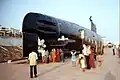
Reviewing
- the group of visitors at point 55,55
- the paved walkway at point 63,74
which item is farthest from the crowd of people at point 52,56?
the paved walkway at point 63,74

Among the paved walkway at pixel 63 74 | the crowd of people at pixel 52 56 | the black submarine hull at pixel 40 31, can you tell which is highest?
the black submarine hull at pixel 40 31

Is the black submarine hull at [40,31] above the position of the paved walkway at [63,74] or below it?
above

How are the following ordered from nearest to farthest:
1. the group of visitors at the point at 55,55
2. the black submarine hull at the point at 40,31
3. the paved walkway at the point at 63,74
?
the paved walkway at the point at 63,74 → the black submarine hull at the point at 40,31 → the group of visitors at the point at 55,55

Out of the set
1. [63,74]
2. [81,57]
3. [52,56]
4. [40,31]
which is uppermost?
[40,31]

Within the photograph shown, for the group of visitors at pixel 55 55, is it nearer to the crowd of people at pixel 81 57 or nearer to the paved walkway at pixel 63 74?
the crowd of people at pixel 81 57

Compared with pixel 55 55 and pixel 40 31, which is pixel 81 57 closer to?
pixel 55 55

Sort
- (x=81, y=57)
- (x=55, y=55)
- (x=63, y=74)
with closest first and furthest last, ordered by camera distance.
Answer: (x=63, y=74), (x=81, y=57), (x=55, y=55)

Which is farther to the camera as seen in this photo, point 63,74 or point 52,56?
point 52,56

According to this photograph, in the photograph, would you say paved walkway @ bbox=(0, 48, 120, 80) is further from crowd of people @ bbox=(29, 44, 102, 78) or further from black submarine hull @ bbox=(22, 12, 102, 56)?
black submarine hull @ bbox=(22, 12, 102, 56)

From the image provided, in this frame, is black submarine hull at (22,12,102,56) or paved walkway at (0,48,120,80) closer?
paved walkway at (0,48,120,80)

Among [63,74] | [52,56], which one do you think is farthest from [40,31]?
[63,74]

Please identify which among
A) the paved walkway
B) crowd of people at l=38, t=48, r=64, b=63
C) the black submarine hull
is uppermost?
the black submarine hull

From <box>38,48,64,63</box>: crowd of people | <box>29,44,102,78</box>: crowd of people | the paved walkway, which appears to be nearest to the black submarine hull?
<box>38,48,64,63</box>: crowd of people

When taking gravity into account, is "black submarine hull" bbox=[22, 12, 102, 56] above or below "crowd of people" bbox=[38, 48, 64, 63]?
above
